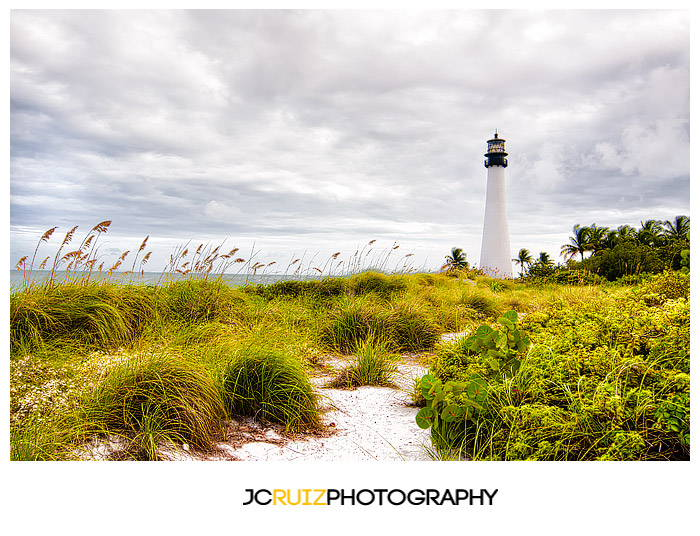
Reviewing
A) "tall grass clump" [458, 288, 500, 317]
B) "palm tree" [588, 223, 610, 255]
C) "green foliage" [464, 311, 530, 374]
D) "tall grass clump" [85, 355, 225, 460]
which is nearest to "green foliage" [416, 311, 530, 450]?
"green foliage" [464, 311, 530, 374]

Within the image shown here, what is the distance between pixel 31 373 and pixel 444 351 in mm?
2976

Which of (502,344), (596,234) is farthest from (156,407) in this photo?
(596,234)

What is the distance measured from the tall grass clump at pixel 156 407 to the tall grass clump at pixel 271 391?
23 centimetres

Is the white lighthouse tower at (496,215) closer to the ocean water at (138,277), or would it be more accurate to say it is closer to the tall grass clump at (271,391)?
the ocean water at (138,277)

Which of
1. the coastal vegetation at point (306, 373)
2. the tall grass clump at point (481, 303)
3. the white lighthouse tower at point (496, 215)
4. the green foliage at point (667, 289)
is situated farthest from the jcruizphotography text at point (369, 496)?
the white lighthouse tower at point (496, 215)

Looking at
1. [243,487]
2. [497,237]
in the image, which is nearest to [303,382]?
[243,487]

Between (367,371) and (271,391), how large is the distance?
43.6 inches

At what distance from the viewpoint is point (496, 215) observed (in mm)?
23938

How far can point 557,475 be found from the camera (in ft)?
5.71

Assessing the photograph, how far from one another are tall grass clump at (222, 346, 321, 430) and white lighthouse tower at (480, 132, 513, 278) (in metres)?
22.3

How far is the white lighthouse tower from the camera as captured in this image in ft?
78.0

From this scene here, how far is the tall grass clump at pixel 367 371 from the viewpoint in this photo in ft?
12.0
